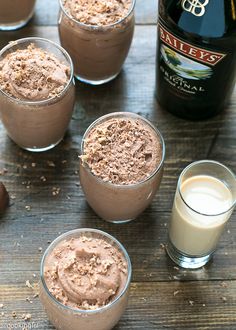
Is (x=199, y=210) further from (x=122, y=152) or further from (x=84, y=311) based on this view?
(x=84, y=311)

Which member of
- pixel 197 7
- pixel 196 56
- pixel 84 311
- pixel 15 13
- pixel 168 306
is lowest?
pixel 168 306

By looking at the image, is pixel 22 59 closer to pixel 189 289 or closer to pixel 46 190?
pixel 46 190

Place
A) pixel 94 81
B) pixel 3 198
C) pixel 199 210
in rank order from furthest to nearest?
pixel 94 81 → pixel 3 198 → pixel 199 210

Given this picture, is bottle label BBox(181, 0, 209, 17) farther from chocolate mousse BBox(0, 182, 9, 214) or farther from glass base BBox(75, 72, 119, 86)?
chocolate mousse BBox(0, 182, 9, 214)

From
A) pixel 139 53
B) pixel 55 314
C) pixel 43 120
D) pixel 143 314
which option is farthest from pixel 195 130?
pixel 55 314

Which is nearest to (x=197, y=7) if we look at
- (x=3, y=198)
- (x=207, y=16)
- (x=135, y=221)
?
(x=207, y=16)

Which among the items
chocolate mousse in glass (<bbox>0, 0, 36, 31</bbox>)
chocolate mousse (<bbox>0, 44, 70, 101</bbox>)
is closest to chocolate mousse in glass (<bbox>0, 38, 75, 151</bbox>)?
chocolate mousse (<bbox>0, 44, 70, 101</bbox>)
